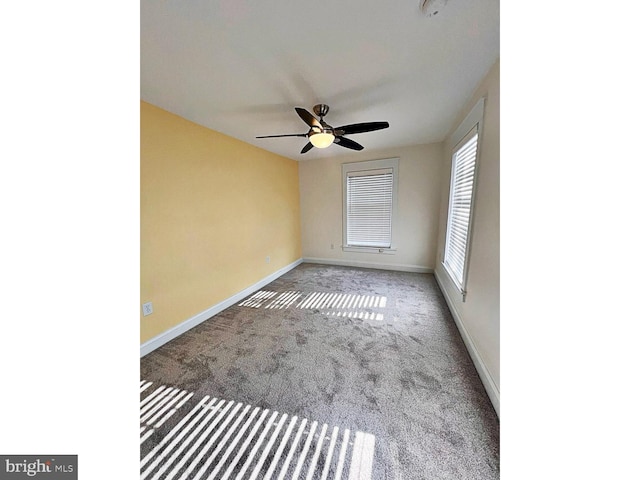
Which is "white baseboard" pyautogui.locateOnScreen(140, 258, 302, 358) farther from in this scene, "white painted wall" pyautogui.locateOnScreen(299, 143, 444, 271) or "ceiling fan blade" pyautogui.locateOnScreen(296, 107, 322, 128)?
"ceiling fan blade" pyautogui.locateOnScreen(296, 107, 322, 128)

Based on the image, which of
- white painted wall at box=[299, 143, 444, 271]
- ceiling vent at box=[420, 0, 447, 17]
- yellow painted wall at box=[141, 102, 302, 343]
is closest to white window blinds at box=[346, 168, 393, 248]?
white painted wall at box=[299, 143, 444, 271]

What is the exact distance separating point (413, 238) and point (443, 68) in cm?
278

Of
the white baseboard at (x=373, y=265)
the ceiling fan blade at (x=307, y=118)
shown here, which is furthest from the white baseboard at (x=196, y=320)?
the ceiling fan blade at (x=307, y=118)

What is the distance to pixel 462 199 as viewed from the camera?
95.6 inches

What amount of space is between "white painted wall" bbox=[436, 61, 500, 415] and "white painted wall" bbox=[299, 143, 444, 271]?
172 centimetres

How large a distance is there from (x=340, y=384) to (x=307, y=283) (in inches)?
81.9

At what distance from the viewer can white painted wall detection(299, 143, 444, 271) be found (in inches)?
145

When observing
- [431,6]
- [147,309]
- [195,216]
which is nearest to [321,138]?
[431,6]

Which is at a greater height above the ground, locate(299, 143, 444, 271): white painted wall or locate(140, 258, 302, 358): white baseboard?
locate(299, 143, 444, 271): white painted wall

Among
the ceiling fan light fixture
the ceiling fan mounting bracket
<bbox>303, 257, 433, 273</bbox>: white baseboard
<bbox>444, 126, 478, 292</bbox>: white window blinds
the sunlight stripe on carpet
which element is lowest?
the sunlight stripe on carpet

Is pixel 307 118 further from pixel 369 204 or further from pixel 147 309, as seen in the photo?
pixel 369 204
